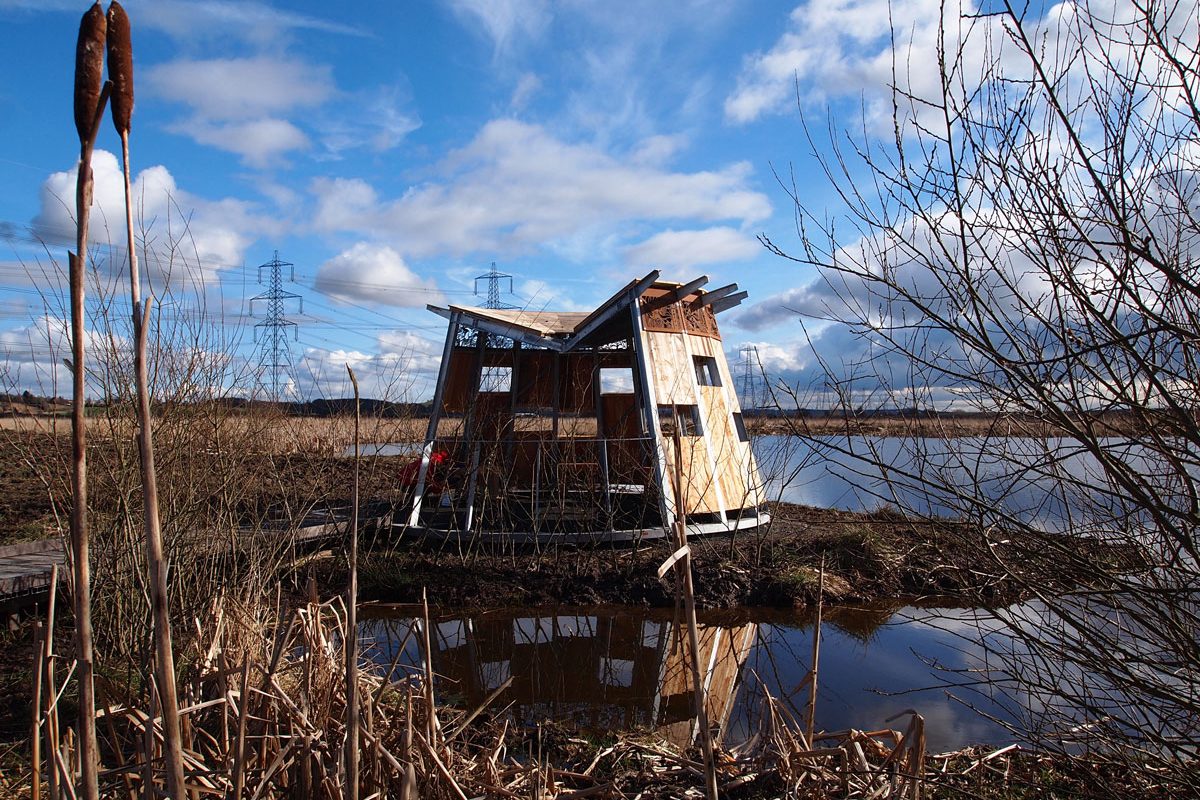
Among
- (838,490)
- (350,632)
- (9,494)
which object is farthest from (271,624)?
(838,490)

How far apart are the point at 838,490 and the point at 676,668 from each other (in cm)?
1966

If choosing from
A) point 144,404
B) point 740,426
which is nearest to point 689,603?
point 144,404

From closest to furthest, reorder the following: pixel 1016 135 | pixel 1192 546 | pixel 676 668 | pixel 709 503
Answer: pixel 1192 546 → pixel 1016 135 → pixel 676 668 → pixel 709 503

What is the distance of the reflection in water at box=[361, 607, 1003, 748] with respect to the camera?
633cm

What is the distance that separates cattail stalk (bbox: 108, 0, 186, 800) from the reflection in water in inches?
165

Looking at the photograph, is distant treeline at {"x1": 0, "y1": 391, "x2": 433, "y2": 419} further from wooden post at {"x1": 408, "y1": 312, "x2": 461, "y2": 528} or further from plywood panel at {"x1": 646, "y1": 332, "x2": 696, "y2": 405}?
plywood panel at {"x1": 646, "y1": 332, "x2": 696, "y2": 405}

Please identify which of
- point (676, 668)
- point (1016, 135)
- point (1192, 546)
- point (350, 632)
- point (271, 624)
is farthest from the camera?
point (676, 668)

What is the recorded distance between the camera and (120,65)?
846 millimetres

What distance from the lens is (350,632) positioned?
165 cm

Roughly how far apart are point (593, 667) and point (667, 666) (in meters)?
0.72

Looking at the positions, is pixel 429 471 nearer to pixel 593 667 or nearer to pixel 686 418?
pixel 686 418

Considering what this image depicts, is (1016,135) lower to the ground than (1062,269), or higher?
higher

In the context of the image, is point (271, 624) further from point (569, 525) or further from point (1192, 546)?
point (569, 525)

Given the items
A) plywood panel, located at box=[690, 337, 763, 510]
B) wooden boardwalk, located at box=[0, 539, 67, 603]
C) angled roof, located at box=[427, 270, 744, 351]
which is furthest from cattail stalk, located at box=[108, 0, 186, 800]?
plywood panel, located at box=[690, 337, 763, 510]
